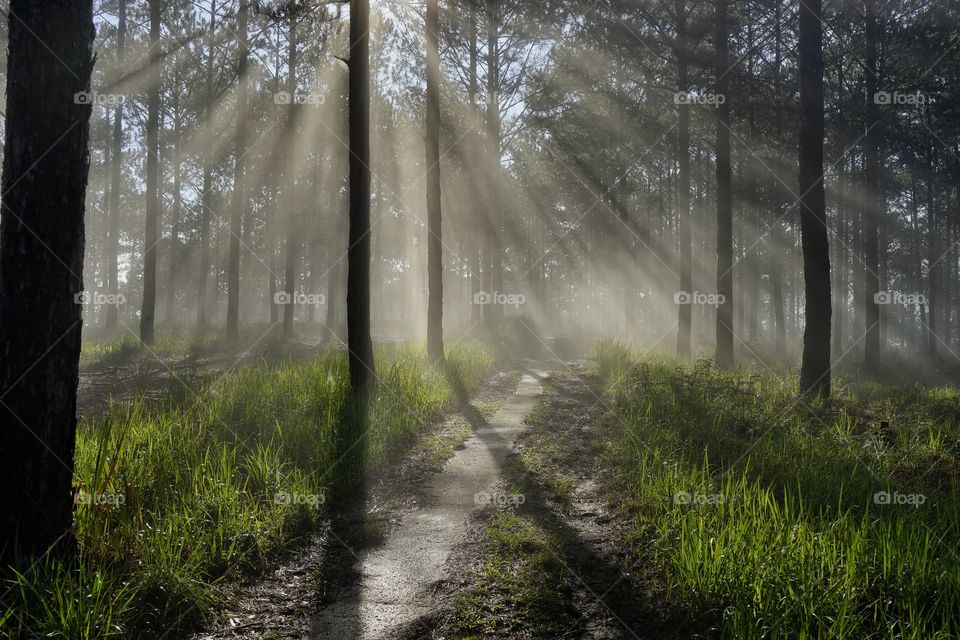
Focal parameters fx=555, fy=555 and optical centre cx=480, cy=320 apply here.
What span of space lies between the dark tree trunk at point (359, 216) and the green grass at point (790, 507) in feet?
12.5

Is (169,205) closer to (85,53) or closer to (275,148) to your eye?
(275,148)

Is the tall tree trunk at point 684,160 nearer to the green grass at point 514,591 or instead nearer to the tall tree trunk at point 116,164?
the green grass at point 514,591

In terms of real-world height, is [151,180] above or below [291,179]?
below

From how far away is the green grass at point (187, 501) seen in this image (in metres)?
2.86

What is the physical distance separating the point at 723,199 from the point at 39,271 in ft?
46.2

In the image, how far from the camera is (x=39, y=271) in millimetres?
3137

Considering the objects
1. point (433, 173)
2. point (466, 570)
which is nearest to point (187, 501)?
point (466, 570)

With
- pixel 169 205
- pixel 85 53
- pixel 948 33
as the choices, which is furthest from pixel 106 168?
pixel 948 33

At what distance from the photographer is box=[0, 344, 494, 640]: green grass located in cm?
286

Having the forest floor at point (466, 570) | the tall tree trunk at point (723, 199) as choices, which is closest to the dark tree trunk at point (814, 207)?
the tall tree trunk at point (723, 199)

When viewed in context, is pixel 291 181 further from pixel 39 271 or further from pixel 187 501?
pixel 39 271

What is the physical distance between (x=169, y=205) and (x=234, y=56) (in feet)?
79.4

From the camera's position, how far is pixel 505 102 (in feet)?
65.6

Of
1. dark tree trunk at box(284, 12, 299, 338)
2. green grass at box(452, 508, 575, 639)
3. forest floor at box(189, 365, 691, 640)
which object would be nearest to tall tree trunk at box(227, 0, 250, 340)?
dark tree trunk at box(284, 12, 299, 338)
